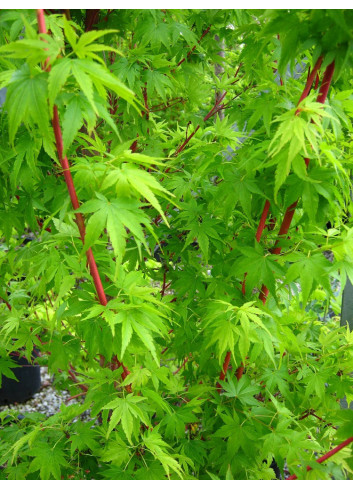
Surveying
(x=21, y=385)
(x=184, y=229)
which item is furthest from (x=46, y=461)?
(x=21, y=385)

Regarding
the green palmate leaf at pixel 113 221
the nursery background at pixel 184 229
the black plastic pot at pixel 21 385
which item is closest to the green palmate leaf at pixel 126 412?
the nursery background at pixel 184 229

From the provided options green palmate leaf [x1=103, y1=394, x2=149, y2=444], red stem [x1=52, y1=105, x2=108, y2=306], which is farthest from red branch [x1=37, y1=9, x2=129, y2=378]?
green palmate leaf [x1=103, y1=394, x2=149, y2=444]

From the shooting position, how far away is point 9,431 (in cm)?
181

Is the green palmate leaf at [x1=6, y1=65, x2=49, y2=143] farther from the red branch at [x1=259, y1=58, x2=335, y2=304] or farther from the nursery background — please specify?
the red branch at [x1=259, y1=58, x2=335, y2=304]

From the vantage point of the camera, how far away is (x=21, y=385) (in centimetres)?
338

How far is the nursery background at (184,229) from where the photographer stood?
99 centimetres

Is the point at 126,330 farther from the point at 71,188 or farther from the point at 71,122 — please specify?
the point at 71,122

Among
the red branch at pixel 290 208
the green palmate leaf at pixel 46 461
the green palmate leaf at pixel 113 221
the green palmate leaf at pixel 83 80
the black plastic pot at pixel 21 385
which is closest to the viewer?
the green palmate leaf at pixel 83 80

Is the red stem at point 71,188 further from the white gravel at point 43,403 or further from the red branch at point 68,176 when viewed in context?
the white gravel at point 43,403

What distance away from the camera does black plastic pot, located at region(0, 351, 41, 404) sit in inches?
131

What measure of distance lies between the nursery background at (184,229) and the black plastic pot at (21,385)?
1.49 m

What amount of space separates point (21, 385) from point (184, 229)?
2.52 meters

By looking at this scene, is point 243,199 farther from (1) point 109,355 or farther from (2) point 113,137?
(2) point 113,137
